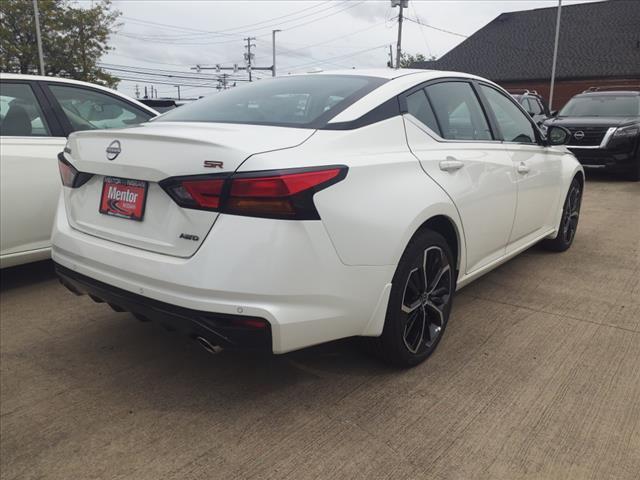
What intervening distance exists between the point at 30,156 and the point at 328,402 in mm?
2930

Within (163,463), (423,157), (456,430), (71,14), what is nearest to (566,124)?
(423,157)

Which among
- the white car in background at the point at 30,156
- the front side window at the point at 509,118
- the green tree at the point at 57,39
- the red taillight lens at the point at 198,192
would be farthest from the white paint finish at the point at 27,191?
the green tree at the point at 57,39

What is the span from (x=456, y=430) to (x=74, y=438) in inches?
65.1

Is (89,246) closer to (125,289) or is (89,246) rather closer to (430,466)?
(125,289)

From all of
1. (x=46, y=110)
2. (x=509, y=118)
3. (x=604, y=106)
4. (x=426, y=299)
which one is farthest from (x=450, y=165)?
(x=604, y=106)

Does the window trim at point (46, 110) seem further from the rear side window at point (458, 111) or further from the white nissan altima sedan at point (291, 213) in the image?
the rear side window at point (458, 111)

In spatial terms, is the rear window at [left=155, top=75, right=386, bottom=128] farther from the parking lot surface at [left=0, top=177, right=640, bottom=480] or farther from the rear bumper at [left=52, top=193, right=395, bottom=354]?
the parking lot surface at [left=0, top=177, right=640, bottom=480]

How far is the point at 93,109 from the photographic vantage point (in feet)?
15.2

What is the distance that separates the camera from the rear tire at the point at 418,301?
8.50 ft

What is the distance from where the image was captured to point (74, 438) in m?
2.33

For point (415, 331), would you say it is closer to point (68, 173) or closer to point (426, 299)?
point (426, 299)

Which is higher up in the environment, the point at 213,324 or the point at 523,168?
the point at 523,168

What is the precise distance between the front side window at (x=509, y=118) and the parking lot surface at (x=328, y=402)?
1.24 meters

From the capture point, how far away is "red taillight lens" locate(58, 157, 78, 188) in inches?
109
